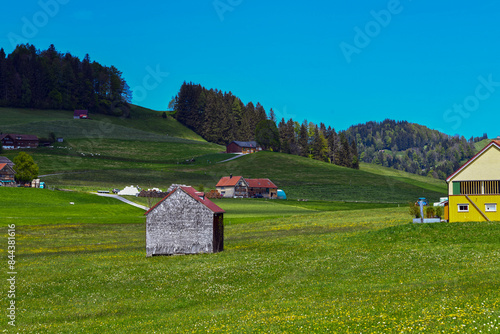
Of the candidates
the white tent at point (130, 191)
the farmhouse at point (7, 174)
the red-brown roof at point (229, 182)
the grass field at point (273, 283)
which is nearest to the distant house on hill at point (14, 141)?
the farmhouse at point (7, 174)

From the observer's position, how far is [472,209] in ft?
161

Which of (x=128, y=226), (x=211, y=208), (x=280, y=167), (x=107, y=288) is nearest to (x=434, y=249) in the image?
(x=211, y=208)

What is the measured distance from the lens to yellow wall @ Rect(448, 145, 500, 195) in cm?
4856

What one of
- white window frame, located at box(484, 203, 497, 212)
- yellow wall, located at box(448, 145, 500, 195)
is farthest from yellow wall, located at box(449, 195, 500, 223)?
yellow wall, located at box(448, 145, 500, 195)

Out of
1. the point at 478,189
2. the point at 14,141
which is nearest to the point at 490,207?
the point at 478,189

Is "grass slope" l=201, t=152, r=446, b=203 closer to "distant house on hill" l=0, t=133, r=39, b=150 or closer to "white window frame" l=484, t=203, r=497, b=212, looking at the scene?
"distant house on hill" l=0, t=133, r=39, b=150

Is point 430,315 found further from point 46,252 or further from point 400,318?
point 46,252

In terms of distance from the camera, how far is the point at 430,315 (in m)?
17.2

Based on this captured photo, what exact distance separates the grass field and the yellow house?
383cm

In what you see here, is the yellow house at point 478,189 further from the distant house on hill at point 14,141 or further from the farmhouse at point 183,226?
the distant house on hill at point 14,141

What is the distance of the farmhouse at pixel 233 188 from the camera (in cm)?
13525

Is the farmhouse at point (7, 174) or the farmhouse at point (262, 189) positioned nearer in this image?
the farmhouse at point (7, 174)

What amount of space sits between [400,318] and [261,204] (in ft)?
295

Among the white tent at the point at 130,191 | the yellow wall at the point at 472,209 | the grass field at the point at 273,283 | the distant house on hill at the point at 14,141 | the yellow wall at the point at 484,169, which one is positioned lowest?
the grass field at the point at 273,283
